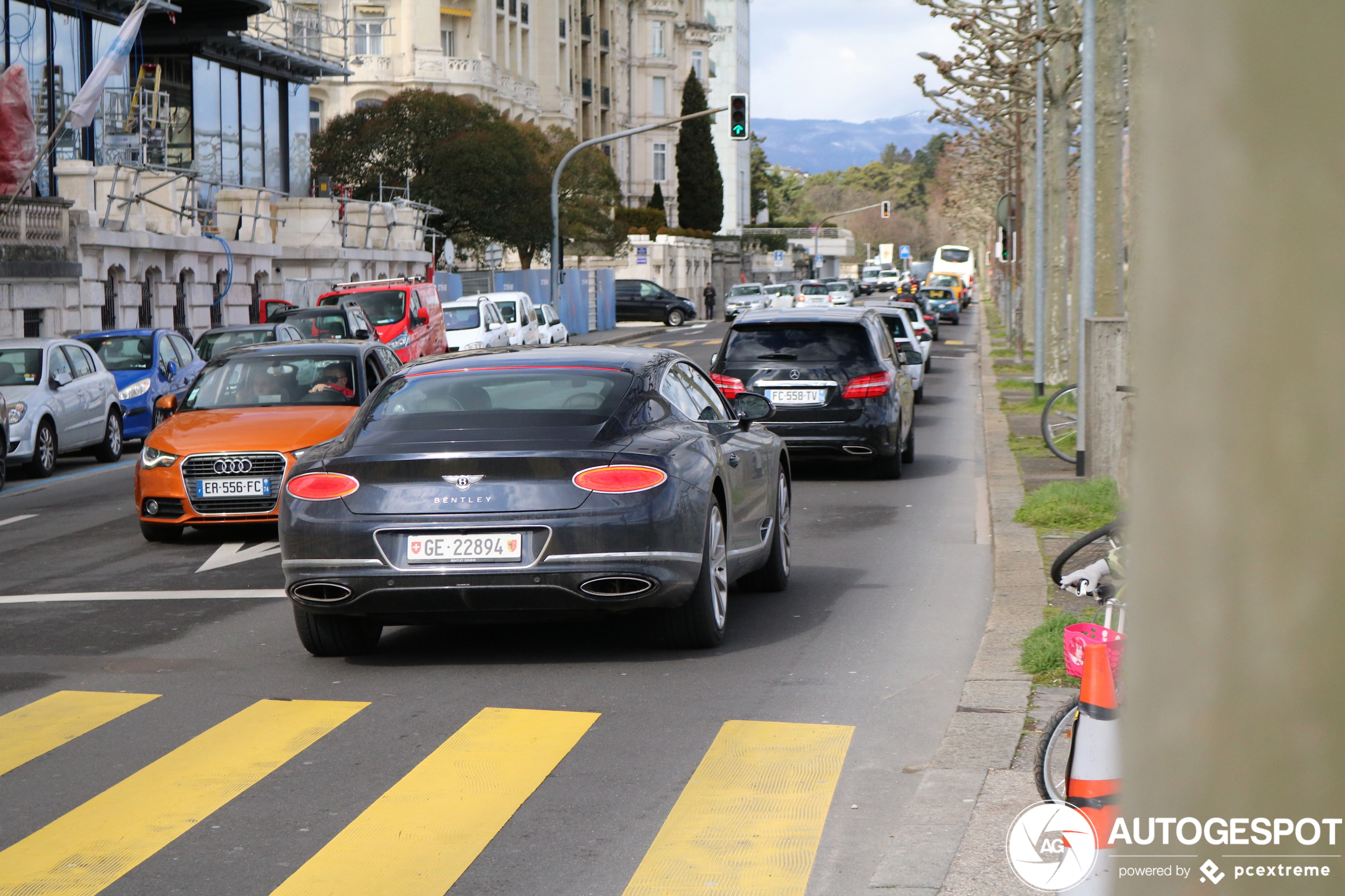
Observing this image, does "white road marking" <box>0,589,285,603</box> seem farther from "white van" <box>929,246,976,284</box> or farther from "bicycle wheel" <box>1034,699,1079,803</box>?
"white van" <box>929,246,976,284</box>

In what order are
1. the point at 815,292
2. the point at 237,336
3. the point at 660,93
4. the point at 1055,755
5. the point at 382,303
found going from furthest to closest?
the point at 660,93, the point at 815,292, the point at 382,303, the point at 237,336, the point at 1055,755

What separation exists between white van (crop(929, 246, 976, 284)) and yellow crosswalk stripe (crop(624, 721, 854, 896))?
11552cm

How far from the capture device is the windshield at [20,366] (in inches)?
765

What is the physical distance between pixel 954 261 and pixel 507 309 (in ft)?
276

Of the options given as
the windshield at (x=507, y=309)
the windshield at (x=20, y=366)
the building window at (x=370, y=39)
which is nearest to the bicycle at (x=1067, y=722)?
the windshield at (x=20, y=366)

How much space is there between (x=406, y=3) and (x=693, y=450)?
6570cm

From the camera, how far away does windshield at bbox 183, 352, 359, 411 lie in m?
13.8

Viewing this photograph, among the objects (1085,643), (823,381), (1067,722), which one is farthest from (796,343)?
(1085,643)

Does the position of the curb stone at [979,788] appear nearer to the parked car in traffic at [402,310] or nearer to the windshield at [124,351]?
the windshield at [124,351]

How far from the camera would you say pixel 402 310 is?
31.8m

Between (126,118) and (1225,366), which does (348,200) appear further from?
(1225,366)

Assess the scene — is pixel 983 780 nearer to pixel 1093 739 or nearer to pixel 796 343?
pixel 1093 739

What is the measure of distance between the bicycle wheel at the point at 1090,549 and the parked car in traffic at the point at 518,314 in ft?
108

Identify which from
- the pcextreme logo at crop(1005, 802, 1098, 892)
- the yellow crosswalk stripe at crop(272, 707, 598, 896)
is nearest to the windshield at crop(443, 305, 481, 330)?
the yellow crosswalk stripe at crop(272, 707, 598, 896)
